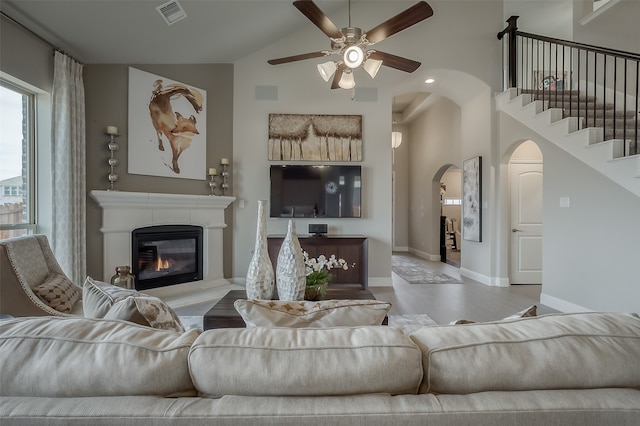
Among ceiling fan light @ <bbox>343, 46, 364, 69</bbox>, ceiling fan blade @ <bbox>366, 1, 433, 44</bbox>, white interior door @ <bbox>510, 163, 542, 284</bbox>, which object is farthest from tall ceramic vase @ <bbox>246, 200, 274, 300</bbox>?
white interior door @ <bbox>510, 163, 542, 284</bbox>

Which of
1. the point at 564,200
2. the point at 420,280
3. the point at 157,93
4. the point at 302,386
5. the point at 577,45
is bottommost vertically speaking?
the point at 420,280

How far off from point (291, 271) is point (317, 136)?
308cm

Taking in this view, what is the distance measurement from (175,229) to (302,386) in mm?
4019

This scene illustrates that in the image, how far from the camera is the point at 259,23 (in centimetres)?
407

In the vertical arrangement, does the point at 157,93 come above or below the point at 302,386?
above

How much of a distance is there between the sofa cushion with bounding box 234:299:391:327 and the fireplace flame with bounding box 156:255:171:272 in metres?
3.59

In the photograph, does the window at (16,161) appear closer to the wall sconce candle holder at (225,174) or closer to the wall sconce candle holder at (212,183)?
the wall sconce candle holder at (212,183)

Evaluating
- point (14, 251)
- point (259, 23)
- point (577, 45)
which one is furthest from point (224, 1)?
point (577, 45)

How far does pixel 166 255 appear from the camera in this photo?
4.12 m

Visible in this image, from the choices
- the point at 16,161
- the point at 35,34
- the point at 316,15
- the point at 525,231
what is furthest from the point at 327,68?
the point at 525,231

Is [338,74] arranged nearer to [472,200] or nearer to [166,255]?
[166,255]

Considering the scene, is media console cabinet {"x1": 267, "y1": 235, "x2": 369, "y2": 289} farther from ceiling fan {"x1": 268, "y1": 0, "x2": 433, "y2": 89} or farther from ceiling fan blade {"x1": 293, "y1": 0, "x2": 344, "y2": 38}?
ceiling fan blade {"x1": 293, "y1": 0, "x2": 344, "y2": 38}

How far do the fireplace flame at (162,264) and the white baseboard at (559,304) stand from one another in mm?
4936

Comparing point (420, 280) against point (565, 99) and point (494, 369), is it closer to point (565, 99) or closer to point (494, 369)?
point (565, 99)
